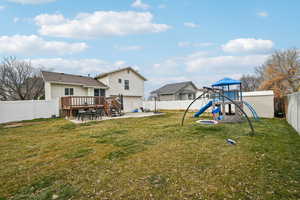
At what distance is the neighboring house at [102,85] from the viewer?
14.8 m

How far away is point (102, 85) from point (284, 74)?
64.5ft

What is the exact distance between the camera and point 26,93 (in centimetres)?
1994

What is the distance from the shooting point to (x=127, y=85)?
65.7 feet

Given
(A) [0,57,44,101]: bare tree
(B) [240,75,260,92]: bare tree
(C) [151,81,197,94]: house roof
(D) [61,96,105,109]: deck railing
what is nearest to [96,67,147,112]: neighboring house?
(D) [61,96,105,109]: deck railing

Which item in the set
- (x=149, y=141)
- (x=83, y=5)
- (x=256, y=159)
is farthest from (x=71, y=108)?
(x=256, y=159)

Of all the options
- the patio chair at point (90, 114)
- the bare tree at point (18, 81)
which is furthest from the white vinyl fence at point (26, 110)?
the bare tree at point (18, 81)

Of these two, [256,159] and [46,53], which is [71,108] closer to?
[46,53]

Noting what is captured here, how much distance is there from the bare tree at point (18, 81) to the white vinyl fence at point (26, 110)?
9598 millimetres

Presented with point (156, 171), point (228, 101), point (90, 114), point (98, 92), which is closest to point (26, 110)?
point (90, 114)

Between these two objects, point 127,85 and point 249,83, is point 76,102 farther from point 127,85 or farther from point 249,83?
point 249,83

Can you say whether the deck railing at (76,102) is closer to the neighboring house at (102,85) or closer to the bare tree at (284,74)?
the neighboring house at (102,85)

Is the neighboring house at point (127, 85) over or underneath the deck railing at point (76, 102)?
over

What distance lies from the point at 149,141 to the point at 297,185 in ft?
12.7

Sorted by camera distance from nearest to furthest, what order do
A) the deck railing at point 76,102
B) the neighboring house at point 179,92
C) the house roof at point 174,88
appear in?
the deck railing at point 76,102, the neighboring house at point 179,92, the house roof at point 174,88
